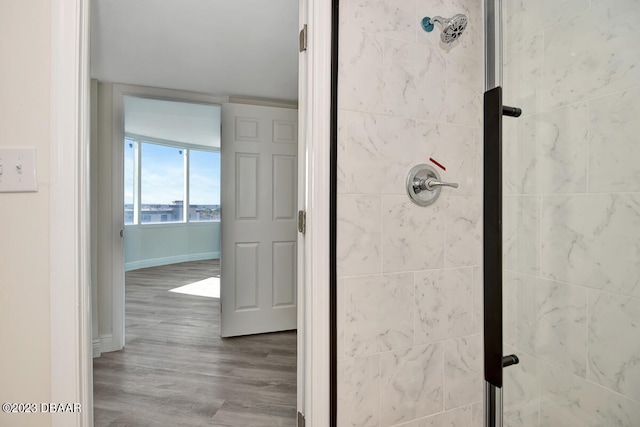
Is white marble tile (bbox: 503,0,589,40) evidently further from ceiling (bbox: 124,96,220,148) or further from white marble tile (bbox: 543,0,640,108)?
ceiling (bbox: 124,96,220,148)

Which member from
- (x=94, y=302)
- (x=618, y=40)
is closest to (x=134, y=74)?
(x=94, y=302)

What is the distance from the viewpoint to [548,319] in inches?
37.9

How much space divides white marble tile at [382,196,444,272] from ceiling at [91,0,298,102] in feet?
4.39

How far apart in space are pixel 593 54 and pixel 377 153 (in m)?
0.68

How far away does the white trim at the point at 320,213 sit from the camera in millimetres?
1253

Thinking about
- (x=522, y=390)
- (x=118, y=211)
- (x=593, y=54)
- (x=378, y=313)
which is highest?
(x=593, y=54)

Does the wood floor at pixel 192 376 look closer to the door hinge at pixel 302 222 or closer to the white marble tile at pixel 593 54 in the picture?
the door hinge at pixel 302 222

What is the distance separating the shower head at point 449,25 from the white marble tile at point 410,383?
127 cm

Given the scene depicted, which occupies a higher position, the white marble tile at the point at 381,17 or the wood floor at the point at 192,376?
the white marble tile at the point at 381,17

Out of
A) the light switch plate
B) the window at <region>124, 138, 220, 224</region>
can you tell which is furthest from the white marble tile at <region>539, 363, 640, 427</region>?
the window at <region>124, 138, 220, 224</region>

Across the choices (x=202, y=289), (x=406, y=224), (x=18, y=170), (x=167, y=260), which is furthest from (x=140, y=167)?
(x=406, y=224)

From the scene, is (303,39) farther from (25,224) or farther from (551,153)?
(25,224)

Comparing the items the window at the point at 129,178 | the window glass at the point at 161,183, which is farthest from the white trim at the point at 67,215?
the window glass at the point at 161,183

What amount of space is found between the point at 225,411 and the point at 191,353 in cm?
94
